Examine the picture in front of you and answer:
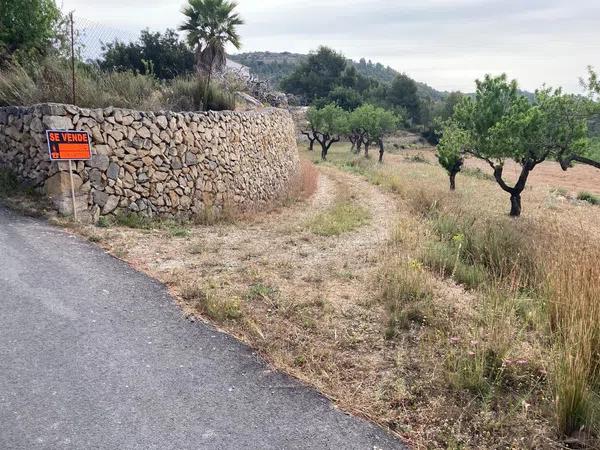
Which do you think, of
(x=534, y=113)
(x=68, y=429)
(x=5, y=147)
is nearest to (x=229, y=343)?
(x=68, y=429)

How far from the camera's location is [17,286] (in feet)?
16.1

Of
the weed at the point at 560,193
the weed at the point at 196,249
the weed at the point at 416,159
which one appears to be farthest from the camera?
the weed at the point at 416,159

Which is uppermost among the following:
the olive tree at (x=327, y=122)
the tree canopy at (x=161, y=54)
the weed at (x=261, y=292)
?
the tree canopy at (x=161, y=54)

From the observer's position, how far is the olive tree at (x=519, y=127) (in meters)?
11.5

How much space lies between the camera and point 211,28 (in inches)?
877

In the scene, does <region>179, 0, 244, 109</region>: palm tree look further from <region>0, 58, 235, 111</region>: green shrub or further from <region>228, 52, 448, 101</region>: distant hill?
<region>228, 52, 448, 101</region>: distant hill

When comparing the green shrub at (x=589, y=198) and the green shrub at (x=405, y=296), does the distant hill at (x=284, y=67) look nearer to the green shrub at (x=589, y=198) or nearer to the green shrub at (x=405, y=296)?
the green shrub at (x=589, y=198)

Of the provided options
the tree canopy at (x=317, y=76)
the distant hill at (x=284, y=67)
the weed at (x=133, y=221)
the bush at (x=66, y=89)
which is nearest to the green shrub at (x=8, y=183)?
the bush at (x=66, y=89)

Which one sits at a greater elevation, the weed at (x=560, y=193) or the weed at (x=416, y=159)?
the weed at (x=416, y=159)

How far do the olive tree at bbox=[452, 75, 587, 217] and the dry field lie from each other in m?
4.49

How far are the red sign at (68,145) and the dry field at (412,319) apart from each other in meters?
1.31

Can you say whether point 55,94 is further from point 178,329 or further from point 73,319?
point 178,329

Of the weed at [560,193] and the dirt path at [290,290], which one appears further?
the weed at [560,193]

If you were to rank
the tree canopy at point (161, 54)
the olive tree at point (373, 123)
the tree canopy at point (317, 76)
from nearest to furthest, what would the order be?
the tree canopy at point (161, 54), the olive tree at point (373, 123), the tree canopy at point (317, 76)
